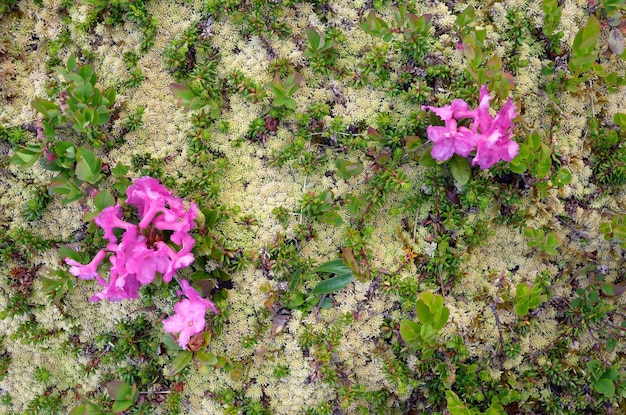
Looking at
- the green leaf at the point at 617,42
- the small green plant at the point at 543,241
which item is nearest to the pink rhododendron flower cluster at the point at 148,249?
the small green plant at the point at 543,241

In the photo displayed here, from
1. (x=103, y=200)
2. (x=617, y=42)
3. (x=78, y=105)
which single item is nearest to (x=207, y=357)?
(x=103, y=200)

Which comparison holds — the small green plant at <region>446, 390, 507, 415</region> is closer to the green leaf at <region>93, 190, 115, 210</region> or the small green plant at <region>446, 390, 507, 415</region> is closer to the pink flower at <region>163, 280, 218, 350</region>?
the pink flower at <region>163, 280, 218, 350</region>

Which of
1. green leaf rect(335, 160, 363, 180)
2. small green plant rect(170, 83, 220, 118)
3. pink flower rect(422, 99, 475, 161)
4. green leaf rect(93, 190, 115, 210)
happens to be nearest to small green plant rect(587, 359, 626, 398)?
pink flower rect(422, 99, 475, 161)

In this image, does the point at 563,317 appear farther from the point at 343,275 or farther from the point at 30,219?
the point at 30,219

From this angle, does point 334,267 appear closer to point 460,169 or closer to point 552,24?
point 460,169

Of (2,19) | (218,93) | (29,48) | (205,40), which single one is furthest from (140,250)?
(2,19)

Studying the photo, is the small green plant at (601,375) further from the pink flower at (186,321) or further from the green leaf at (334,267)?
the pink flower at (186,321)
